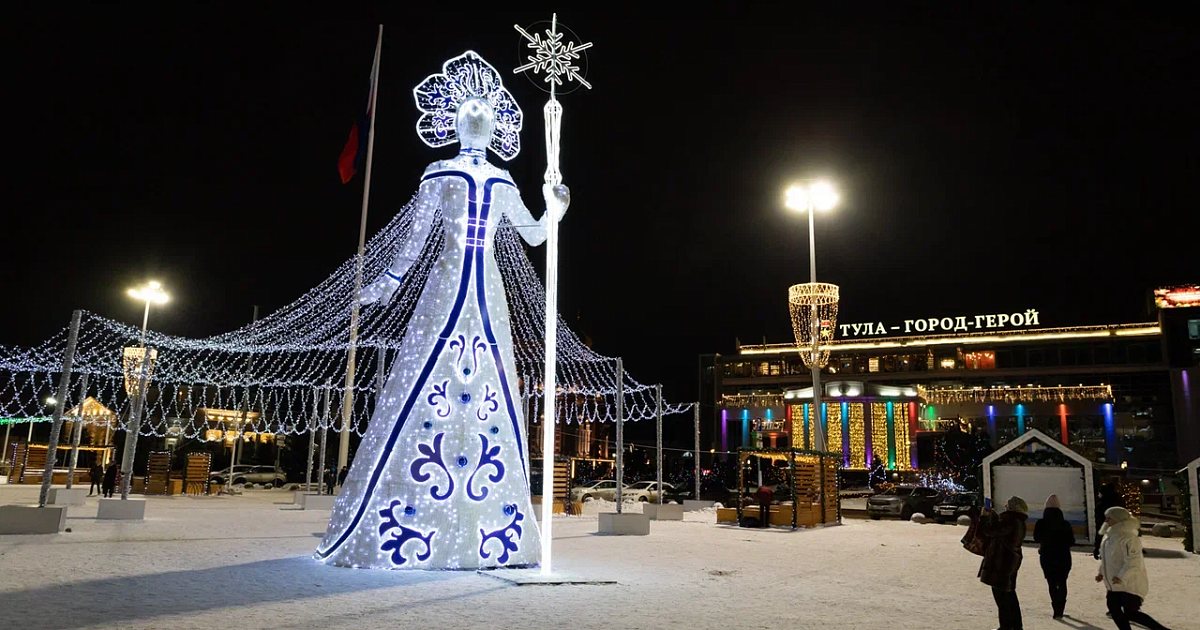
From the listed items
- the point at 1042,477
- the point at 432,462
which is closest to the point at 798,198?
the point at 1042,477

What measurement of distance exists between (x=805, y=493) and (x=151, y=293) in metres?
21.6

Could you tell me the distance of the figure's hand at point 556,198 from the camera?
30.8 ft

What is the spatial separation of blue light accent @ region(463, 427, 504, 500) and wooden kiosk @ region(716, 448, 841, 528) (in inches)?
513

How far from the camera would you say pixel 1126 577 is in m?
7.11

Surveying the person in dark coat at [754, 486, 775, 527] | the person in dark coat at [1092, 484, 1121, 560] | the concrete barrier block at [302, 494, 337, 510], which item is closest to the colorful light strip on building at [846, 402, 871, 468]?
the person in dark coat at [754, 486, 775, 527]

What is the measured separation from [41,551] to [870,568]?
11.8m

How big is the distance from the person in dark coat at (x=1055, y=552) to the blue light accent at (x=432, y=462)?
651 centimetres

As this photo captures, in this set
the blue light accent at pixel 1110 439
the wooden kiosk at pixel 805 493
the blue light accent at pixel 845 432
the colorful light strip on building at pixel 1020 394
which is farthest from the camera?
the blue light accent at pixel 845 432

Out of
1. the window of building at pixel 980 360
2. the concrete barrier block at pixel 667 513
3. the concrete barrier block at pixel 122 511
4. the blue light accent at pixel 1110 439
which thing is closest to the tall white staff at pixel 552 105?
the concrete barrier block at pixel 122 511

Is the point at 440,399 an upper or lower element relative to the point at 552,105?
lower

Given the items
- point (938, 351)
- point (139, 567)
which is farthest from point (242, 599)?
point (938, 351)

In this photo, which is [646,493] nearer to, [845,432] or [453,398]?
[453,398]

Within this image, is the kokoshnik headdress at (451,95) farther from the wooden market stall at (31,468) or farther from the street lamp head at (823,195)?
the wooden market stall at (31,468)

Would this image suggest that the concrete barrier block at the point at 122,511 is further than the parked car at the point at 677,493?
No
